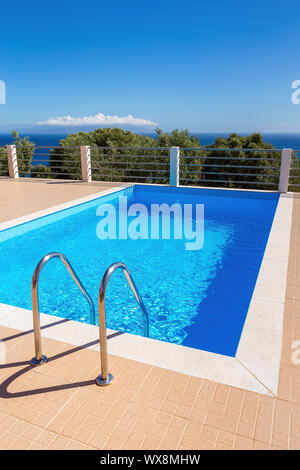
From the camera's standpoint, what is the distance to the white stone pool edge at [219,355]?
7.93 ft

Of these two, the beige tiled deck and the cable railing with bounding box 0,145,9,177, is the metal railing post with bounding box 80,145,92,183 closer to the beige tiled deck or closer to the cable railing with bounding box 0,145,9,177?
the cable railing with bounding box 0,145,9,177

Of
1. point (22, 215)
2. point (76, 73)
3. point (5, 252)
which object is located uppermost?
point (76, 73)

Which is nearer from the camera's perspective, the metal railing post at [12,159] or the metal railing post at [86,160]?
the metal railing post at [86,160]

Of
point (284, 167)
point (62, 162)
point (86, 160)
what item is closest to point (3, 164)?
point (62, 162)

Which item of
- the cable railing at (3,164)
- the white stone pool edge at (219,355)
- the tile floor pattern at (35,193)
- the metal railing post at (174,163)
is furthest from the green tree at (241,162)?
the white stone pool edge at (219,355)

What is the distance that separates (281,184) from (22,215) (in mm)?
6801

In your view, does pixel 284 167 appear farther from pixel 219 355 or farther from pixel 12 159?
pixel 12 159

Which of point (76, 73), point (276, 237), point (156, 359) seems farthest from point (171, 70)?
point (156, 359)

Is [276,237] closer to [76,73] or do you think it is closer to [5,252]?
[5,252]

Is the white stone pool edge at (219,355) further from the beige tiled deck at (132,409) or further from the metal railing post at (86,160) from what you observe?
the metal railing post at (86,160)

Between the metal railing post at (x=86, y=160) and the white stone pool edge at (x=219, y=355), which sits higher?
the metal railing post at (x=86, y=160)

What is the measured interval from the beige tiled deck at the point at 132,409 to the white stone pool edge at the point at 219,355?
7 centimetres

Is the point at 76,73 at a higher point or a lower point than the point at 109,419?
higher
